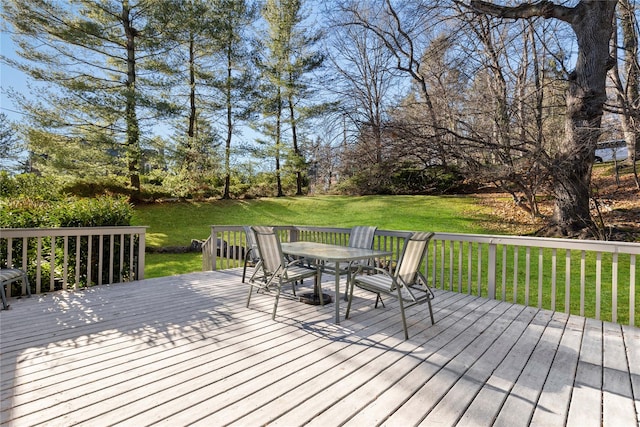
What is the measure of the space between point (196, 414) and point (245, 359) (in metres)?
0.69

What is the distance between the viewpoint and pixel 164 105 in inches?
538

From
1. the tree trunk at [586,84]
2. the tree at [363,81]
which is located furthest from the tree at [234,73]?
the tree trunk at [586,84]

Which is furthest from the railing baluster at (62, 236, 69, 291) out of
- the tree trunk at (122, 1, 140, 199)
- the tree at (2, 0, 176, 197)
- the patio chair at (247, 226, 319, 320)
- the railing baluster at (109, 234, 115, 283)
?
the tree trunk at (122, 1, 140, 199)

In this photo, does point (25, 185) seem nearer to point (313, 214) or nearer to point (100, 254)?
point (100, 254)

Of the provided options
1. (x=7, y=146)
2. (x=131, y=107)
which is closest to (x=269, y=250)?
(x=131, y=107)

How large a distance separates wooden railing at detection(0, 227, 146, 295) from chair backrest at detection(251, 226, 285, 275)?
8.10ft

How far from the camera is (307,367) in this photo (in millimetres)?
2371

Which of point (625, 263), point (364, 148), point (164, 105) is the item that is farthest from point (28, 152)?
point (625, 263)

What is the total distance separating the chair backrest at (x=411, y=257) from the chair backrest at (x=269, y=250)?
1331 millimetres

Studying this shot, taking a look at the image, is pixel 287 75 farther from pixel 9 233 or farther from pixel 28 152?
pixel 9 233

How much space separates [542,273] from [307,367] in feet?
12.0

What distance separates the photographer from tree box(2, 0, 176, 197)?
1267 cm

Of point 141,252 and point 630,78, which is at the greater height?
point 630,78

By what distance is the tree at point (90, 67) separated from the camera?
499 inches
